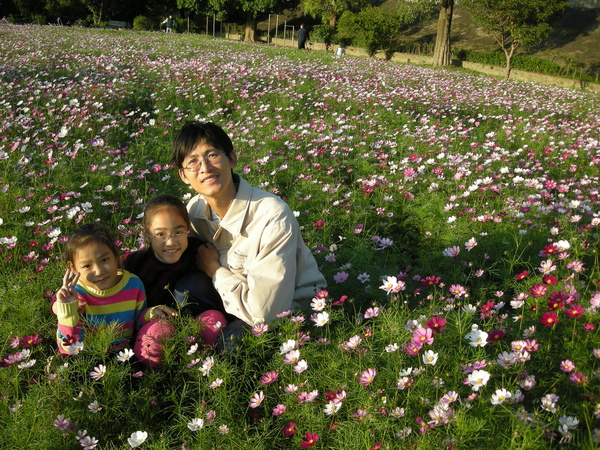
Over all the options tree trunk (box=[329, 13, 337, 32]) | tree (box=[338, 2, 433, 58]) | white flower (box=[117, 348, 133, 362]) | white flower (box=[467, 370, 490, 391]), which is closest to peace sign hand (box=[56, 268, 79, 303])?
white flower (box=[117, 348, 133, 362])

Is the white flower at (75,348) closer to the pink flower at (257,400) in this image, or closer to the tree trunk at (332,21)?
the pink flower at (257,400)

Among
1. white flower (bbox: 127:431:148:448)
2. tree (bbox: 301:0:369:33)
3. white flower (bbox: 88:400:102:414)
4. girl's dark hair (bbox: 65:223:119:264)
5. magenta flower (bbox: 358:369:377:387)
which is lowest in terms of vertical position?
white flower (bbox: 127:431:148:448)

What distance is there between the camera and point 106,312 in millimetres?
2121

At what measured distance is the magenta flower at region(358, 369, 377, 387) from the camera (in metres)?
1.65

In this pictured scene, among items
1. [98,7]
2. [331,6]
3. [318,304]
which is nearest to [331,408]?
[318,304]

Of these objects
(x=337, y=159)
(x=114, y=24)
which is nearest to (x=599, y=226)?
(x=337, y=159)

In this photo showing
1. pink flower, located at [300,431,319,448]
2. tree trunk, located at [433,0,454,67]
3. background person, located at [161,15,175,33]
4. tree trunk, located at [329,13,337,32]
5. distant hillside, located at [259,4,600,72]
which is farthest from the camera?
tree trunk, located at [329,13,337,32]

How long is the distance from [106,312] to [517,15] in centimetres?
1738

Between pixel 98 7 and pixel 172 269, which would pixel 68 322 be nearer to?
pixel 172 269

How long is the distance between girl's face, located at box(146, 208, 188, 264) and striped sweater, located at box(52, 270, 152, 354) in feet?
0.61

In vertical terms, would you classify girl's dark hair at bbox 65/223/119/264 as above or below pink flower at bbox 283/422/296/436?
above

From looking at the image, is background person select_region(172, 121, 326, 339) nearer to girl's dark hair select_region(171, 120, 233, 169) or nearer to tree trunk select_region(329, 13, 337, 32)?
girl's dark hair select_region(171, 120, 233, 169)

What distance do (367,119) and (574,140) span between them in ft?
7.97

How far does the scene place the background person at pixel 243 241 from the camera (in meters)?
2.03
